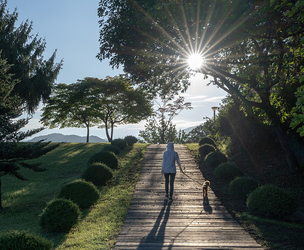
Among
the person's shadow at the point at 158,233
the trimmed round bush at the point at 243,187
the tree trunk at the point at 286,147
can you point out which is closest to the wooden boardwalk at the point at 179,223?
the person's shadow at the point at 158,233

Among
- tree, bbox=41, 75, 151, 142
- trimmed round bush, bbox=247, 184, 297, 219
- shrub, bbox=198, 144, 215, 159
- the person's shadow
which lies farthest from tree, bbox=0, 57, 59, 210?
tree, bbox=41, 75, 151, 142

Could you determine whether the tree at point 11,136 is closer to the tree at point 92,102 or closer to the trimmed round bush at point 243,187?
the trimmed round bush at point 243,187

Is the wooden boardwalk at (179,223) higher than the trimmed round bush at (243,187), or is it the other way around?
the trimmed round bush at (243,187)

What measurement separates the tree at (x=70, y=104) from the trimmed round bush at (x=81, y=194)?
20255mm

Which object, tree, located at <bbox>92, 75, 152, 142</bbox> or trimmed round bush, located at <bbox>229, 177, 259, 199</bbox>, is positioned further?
tree, located at <bbox>92, 75, 152, 142</bbox>

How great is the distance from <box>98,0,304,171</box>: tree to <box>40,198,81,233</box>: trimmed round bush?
7279 mm

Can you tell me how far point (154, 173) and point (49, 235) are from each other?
829 centimetres

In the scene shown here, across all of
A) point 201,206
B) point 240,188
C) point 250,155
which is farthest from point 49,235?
point 250,155

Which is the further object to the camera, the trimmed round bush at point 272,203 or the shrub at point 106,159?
the shrub at point 106,159

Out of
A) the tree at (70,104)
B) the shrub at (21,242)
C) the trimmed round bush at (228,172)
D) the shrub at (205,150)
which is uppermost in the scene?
the tree at (70,104)

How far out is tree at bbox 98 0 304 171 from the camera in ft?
31.4

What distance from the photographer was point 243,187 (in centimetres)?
1076

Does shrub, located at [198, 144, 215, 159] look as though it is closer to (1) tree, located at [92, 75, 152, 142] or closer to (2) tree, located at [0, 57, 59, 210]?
(2) tree, located at [0, 57, 59, 210]

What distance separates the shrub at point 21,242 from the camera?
4805 mm
